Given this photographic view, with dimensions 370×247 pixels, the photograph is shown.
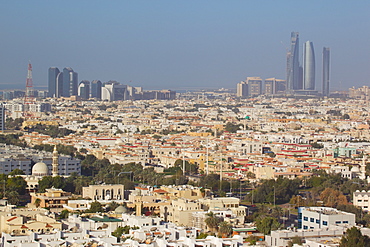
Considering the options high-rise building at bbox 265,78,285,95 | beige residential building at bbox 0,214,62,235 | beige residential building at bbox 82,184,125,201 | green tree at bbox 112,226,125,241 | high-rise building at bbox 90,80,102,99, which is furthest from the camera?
high-rise building at bbox 265,78,285,95

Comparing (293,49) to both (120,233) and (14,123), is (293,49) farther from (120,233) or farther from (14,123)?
(120,233)

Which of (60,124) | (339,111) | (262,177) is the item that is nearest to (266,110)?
(339,111)

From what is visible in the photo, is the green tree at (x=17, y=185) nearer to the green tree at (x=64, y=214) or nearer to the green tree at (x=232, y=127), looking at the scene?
the green tree at (x=64, y=214)

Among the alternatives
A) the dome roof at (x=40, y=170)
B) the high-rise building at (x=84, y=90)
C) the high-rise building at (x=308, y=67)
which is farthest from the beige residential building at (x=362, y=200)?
the high-rise building at (x=308, y=67)

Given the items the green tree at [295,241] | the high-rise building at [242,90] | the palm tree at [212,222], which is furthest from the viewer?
the high-rise building at [242,90]

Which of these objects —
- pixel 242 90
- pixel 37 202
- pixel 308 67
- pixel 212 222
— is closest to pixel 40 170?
pixel 37 202

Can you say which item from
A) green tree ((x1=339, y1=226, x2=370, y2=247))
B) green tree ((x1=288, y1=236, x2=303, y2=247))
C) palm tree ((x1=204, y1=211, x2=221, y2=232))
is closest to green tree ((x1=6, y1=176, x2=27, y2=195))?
palm tree ((x1=204, y1=211, x2=221, y2=232))

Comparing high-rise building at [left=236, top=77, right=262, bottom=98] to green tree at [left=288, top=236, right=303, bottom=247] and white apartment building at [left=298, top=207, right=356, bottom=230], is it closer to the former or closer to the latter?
white apartment building at [left=298, top=207, right=356, bottom=230]
